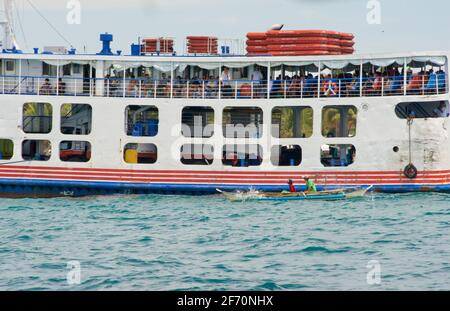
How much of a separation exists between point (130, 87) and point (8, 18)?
20.6 feet

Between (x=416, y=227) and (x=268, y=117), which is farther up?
(x=268, y=117)

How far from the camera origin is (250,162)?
39.4 metres

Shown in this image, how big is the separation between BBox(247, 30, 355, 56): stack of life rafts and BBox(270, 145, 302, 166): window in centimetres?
389

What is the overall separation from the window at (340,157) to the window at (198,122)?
4.64 m

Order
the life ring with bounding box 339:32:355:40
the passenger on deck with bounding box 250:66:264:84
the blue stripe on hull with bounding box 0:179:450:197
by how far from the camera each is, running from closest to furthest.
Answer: the blue stripe on hull with bounding box 0:179:450:197
the passenger on deck with bounding box 250:66:264:84
the life ring with bounding box 339:32:355:40

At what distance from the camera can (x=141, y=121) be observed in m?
41.1

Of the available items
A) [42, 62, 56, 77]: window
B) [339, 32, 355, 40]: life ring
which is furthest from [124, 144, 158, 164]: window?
Answer: [339, 32, 355, 40]: life ring

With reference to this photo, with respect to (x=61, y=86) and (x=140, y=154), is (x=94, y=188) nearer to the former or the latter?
→ (x=140, y=154)

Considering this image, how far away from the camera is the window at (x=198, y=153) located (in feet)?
129

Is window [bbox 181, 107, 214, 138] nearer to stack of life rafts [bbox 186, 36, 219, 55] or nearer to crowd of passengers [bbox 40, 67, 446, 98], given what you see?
crowd of passengers [bbox 40, 67, 446, 98]

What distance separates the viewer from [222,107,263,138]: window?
129ft
